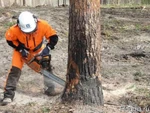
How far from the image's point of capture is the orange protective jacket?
275 inches

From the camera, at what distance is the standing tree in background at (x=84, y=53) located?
19.6 ft

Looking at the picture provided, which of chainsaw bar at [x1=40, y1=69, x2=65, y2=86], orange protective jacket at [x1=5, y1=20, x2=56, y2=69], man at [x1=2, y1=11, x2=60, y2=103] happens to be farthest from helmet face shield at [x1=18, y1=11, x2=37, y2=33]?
chainsaw bar at [x1=40, y1=69, x2=65, y2=86]

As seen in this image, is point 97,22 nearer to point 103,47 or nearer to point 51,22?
point 103,47

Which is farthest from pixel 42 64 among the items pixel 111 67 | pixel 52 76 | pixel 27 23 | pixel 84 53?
pixel 111 67

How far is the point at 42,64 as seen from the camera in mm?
7383

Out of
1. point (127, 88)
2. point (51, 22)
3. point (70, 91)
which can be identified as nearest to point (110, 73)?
point (127, 88)

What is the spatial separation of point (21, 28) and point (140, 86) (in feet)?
7.33

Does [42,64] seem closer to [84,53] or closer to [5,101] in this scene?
[5,101]

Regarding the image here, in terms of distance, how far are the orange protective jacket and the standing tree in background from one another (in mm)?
1011

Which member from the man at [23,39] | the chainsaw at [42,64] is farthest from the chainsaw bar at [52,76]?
the man at [23,39]

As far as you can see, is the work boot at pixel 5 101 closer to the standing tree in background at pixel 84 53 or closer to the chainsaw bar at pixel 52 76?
the chainsaw bar at pixel 52 76

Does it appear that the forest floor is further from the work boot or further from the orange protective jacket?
the orange protective jacket

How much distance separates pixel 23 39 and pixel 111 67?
8.72 feet

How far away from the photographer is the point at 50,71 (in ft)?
24.7
